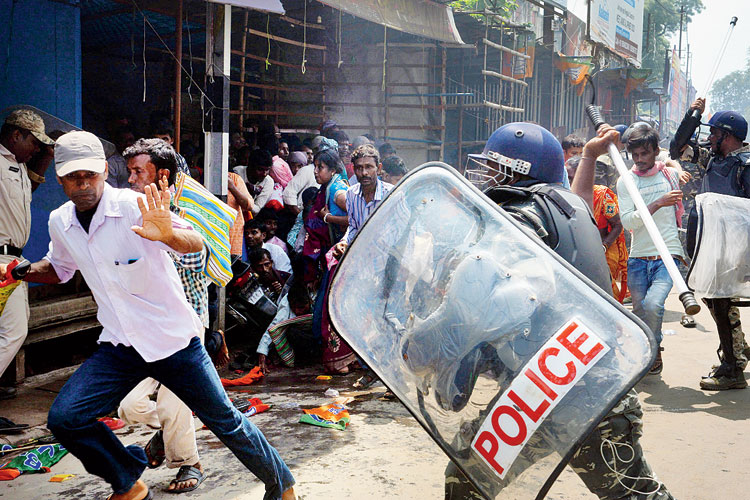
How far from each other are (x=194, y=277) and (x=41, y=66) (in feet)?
11.6

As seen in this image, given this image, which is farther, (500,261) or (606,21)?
(606,21)

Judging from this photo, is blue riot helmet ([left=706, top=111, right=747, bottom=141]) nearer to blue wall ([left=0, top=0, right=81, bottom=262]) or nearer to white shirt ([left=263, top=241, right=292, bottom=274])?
white shirt ([left=263, top=241, right=292, bottom=274])

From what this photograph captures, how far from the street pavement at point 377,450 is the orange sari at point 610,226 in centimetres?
113

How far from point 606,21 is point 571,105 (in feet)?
8.63

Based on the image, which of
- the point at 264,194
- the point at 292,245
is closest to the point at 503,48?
the point at 264,194

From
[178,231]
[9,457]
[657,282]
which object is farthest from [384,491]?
[657,282]

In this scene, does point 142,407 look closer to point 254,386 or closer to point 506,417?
point 254,386

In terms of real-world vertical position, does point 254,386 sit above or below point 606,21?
below

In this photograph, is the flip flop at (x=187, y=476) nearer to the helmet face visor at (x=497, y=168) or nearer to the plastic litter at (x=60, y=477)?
the plastic litter at (x=60, y=477)

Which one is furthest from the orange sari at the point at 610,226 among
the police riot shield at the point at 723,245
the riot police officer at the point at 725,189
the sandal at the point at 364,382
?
the sandal at the point at 364,382

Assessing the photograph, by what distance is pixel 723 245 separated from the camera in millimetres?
5285

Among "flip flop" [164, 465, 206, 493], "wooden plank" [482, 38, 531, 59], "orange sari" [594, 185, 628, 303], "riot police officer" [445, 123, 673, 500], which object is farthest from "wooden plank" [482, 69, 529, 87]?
"riot police officer" [445, 123, 673, 500]

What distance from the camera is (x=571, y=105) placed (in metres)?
22.9

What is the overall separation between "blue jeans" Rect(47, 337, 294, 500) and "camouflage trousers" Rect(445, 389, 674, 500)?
3.70 ft
